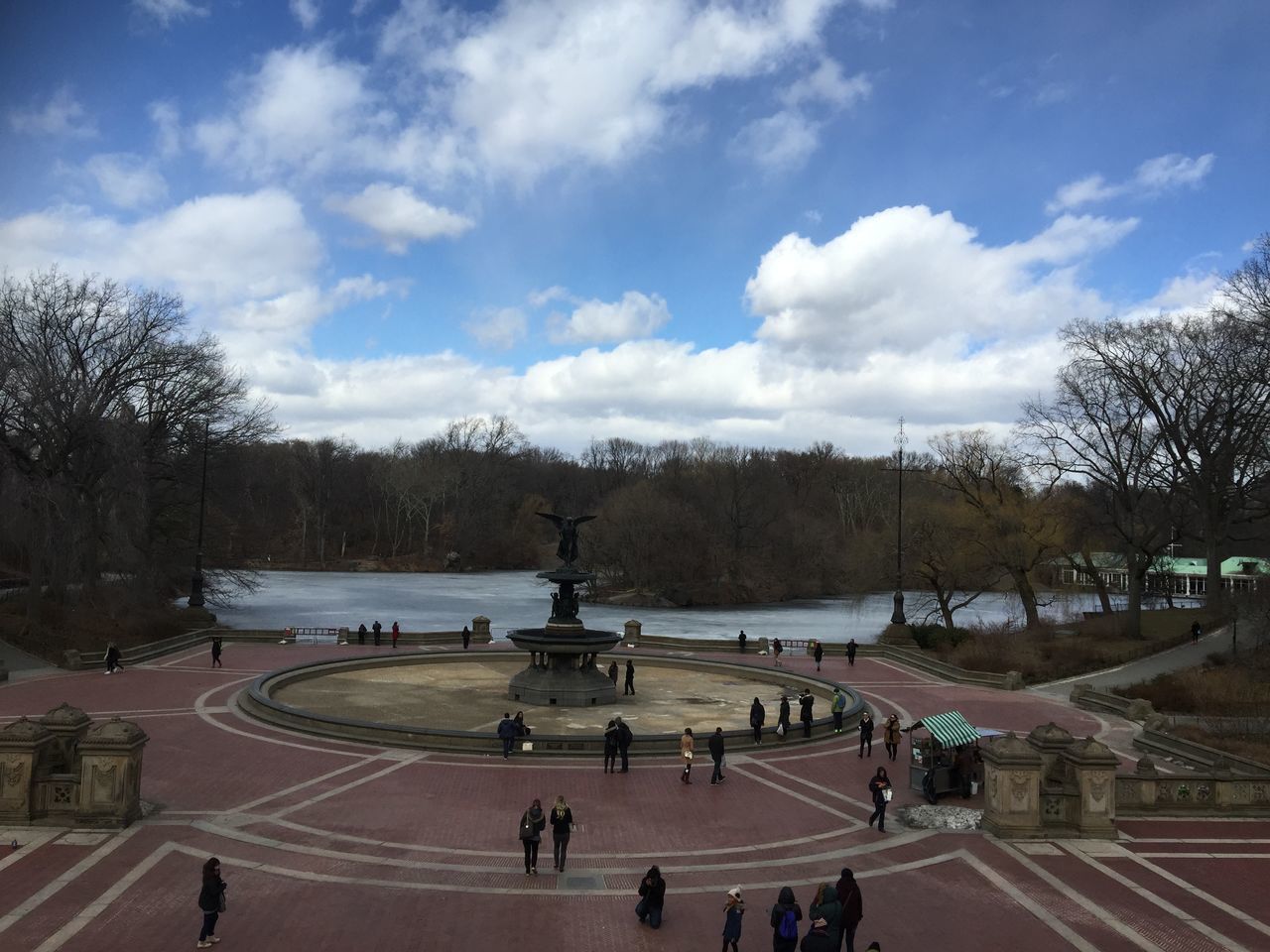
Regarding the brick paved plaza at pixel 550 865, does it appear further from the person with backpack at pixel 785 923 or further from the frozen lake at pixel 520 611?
the frozen lake at pixel 520 611

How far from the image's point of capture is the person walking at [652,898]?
1156 centimetres

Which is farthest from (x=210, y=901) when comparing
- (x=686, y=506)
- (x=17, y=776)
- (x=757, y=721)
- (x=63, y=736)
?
(x=686, y=506)

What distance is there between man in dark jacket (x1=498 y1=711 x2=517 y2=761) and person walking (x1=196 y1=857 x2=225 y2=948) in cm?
946

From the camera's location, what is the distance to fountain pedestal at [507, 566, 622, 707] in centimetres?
2695

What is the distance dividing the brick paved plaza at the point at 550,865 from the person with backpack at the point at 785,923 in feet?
4.73

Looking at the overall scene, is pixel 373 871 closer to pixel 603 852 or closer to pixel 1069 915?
pixel 603 852

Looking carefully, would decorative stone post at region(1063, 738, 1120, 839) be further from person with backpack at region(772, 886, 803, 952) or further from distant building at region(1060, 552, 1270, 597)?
distant building at region(1060, 552, 1270, 597)

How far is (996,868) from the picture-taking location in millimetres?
14414

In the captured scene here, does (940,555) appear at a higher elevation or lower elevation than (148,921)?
higher

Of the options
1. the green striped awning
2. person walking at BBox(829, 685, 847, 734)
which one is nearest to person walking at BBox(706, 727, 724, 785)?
the green striped awning

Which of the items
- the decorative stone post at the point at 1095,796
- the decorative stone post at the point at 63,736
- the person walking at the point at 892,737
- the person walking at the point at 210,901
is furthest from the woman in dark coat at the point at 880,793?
the decorative stone post at the point at 63,736

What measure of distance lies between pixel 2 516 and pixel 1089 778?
38513 mm

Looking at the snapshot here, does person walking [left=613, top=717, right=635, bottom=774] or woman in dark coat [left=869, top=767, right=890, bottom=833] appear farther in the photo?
person walking [left=613, top=717, right=635, bottom=774]

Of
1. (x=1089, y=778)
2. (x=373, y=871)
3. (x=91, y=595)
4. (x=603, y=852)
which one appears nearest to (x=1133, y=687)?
(x=1089, y=778)
